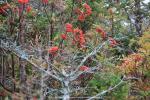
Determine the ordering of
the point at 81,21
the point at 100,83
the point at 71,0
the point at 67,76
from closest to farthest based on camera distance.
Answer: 1. the point at 67,76
2. the point at 100,83
3. the point at 71,0
4. the point at 81,21

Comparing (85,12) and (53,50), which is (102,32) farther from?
(53,50)

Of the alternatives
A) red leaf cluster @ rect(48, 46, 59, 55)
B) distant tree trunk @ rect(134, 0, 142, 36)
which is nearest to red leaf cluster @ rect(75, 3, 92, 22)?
red leaf cluster @ rect(48, 46, 59, 55)

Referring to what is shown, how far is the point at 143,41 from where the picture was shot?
68.8 feet

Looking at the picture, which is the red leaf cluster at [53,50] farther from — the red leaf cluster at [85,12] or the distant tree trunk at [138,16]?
the distant tree trunk at [138,16]

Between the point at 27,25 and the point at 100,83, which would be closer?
the point at 100,83

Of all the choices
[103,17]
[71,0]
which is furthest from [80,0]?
[103,17]

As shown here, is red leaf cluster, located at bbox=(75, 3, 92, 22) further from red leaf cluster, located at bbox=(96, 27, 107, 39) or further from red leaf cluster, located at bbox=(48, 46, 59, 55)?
red leaf cluster, located at bbox=(48, 46, 59, 55)

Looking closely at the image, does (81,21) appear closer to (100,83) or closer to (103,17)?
(103,17)

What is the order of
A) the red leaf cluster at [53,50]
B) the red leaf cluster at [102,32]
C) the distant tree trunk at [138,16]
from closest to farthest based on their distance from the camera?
the red leaf cluster at [53,50]
the red leaf cluster at [102,32]
the distant tree trunk at [138,16]

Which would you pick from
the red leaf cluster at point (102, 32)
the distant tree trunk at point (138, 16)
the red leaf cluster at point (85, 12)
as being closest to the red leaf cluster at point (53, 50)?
the red leaf cluster at point (102, 32)

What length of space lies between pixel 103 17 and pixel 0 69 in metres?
7.55

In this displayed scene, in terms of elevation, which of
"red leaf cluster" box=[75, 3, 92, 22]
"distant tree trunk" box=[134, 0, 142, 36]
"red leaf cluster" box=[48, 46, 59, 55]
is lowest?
"distant tree trunk" box=[134, 0, 142, 36]

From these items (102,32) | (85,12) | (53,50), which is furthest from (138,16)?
(53,50)

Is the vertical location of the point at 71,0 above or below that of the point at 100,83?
above
